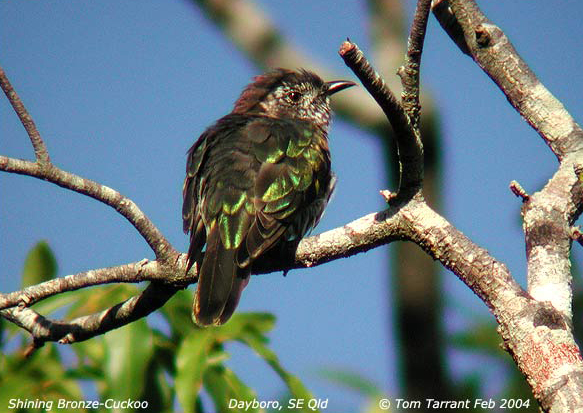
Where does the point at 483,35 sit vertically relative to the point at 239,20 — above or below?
below

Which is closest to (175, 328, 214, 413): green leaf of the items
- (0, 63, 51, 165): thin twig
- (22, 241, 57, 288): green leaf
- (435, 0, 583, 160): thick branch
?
(22, 241, 57, 288): green leaf

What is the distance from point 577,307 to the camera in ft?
13.5

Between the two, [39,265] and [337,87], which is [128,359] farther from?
[337,87]

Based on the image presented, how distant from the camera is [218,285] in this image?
13.5 feet

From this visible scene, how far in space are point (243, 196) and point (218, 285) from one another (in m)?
0.74

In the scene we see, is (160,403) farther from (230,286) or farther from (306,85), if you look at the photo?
(306,85)

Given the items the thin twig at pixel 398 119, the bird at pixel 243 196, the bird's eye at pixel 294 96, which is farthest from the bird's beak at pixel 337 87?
the thin twig at pixel 398 119

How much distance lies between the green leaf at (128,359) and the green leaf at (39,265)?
1.70ft

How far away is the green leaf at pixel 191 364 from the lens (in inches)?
146

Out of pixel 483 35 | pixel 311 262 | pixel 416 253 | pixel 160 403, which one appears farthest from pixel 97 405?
pixel 483 35

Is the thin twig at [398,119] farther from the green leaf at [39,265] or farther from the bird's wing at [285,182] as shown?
the green leaf at [39,265]

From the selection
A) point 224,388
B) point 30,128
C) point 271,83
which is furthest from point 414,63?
point 271,83

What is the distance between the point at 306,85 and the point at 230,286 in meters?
2.83

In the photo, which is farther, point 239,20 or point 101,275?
point 239,20
